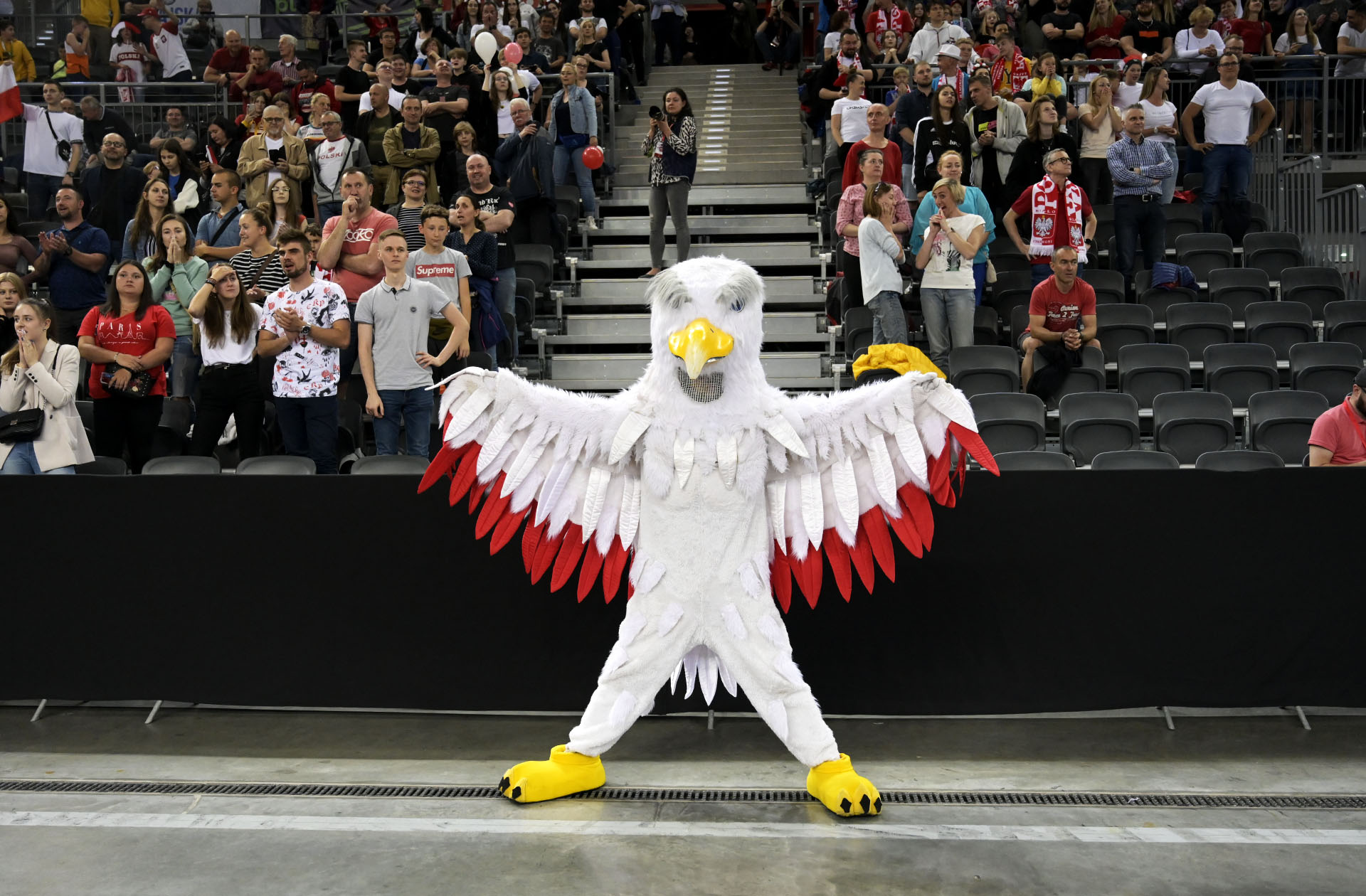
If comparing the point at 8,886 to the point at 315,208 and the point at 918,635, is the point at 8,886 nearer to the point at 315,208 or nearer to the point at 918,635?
the point at 918,635

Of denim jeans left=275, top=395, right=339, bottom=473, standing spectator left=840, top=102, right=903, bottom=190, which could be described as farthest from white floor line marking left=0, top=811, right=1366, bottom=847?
standing spectator left=840, top=102, right=903, bottom=190

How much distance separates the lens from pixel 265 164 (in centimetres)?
983

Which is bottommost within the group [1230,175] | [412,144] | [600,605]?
[600,605]

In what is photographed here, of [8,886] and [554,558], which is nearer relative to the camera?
[8,886]

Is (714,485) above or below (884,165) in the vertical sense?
below

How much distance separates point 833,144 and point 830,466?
6.81 meters

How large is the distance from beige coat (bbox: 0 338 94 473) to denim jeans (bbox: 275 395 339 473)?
1.04 m

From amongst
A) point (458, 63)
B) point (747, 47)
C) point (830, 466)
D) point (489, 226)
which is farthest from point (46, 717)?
point (747, 47)

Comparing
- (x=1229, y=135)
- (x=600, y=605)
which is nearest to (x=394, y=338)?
(x=600, y=605)

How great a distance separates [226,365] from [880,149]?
4.96m

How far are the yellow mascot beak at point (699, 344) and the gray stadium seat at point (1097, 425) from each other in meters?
3.57

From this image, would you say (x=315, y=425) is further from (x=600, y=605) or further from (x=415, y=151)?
(x=415, y=151)

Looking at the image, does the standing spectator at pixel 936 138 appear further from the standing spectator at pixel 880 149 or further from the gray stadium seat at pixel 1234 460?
the gray stadium seat at pixel 1234 460

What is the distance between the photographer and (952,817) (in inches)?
187
